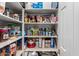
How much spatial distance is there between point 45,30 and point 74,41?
1476mm

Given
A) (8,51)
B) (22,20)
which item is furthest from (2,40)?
(22,20)

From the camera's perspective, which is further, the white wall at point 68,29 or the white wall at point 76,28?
the white wall at point 68,29

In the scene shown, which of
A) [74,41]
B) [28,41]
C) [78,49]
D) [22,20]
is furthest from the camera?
[28,41]

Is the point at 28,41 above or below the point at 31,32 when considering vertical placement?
below

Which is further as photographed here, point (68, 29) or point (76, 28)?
point (68, 29)

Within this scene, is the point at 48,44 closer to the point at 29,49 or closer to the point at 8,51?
the point at 29,49

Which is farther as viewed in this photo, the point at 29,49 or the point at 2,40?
the point at 29,49

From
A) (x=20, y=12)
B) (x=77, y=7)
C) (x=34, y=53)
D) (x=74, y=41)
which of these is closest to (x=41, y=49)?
(x=34, y=53)

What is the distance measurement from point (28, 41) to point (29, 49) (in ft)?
0.75

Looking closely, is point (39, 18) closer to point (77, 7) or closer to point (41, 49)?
point (41, 49)

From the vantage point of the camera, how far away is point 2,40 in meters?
1.52

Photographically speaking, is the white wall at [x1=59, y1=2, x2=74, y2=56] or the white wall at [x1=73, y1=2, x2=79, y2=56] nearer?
the white wall at [x1=73, y1=2, x2=79, y2=56]

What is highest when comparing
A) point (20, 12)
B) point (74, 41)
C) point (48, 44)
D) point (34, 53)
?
point (20, 12)

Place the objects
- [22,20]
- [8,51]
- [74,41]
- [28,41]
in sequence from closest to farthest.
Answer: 1. [74,41]
2. [8,51]
3. [22,20]
4. [28,41]
